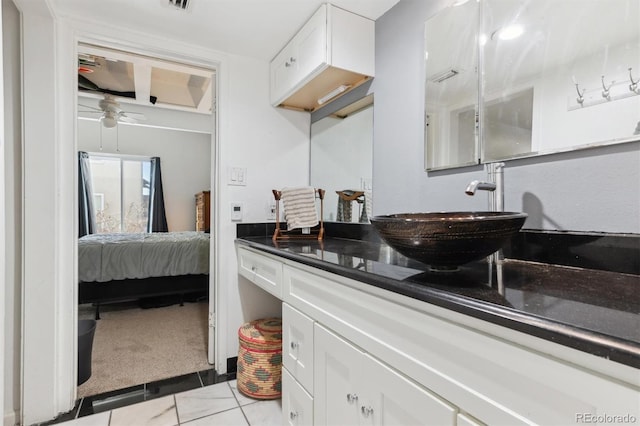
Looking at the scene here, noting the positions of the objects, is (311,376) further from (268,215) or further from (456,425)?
(268,215)

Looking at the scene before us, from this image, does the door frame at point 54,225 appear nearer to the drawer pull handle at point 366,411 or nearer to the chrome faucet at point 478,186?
the drawer pull handle at point 366,411

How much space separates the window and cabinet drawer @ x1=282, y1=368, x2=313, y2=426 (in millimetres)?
5146

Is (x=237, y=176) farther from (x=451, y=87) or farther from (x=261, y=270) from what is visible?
(x=451, y=87)

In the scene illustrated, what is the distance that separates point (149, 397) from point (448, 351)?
5.99 ft

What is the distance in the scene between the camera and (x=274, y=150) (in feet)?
7.25

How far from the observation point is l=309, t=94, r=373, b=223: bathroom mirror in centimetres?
183

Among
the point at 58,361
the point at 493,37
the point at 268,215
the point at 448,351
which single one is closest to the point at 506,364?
the point at 448,351

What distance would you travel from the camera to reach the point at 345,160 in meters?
2.01

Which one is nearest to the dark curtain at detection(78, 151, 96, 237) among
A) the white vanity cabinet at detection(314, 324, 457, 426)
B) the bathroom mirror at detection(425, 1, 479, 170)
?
the white vanity cabinet at detection(314, 324, 457, 426)

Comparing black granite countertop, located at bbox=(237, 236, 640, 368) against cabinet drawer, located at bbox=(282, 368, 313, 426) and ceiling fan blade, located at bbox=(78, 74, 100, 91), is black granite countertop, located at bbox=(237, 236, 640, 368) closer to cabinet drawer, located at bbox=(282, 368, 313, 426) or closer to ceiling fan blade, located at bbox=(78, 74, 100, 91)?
cabinet drawer, located at bbox=(282, 368, 313, 426)

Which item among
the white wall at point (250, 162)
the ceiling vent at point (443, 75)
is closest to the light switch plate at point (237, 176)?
the white wall at point (250, 162)

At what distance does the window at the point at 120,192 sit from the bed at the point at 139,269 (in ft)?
8.09

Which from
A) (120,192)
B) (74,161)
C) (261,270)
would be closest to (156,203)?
(120,192)

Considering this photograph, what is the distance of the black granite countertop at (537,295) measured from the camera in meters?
0.43
